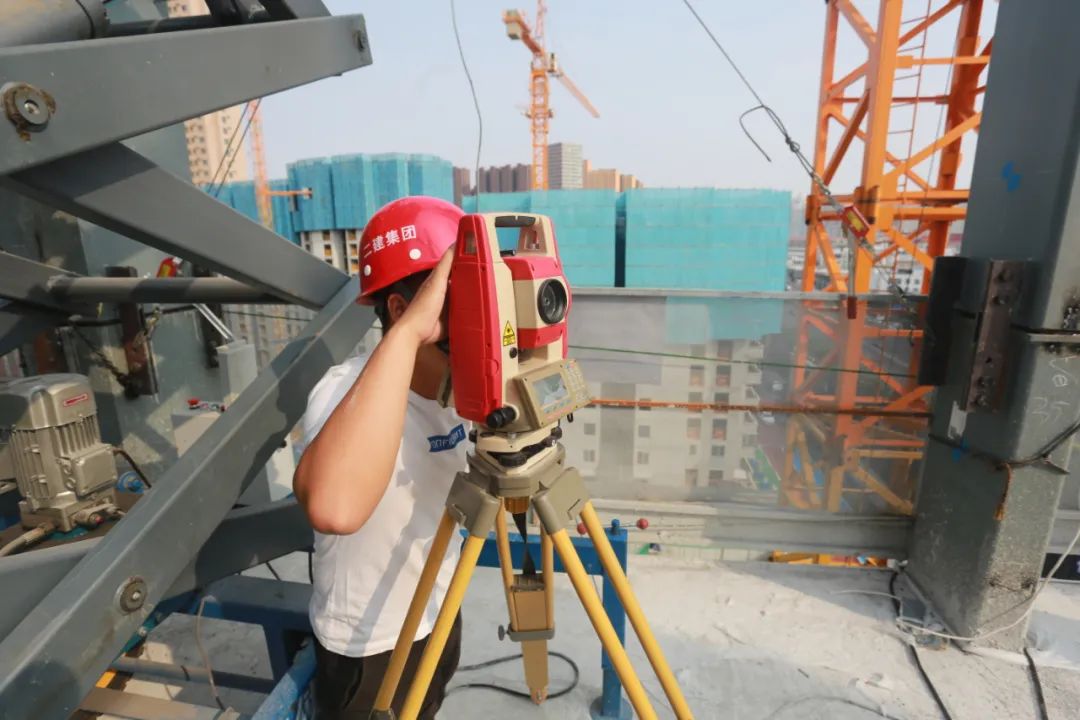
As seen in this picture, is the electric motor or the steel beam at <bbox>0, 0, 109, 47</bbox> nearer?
the steel beam at <bbox>0, 0, 109, 47</bbox>

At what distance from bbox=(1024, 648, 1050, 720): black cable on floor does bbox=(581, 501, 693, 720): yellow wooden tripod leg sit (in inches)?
82.8

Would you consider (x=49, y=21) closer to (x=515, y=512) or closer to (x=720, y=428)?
(x=515, y=512)

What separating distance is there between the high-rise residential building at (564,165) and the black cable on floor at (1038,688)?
99.8ft

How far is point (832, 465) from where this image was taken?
3488 mm

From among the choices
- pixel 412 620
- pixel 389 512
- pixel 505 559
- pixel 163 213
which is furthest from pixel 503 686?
pixel 163 213

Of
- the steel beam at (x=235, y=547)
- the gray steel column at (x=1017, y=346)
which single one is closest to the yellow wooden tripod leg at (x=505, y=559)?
the steel beam at (x=235, y=547)

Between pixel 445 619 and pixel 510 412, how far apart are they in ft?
1.79

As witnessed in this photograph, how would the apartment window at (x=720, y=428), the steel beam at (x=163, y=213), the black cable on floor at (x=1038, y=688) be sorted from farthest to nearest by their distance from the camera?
the apartment window at (x=720, y=428), the black cable on floor at (x=1038, y=688), the steel beam at (x=163, y=213)

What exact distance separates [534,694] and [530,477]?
1314 mm

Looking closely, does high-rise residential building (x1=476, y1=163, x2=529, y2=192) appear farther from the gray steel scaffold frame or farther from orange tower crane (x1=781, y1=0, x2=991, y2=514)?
the gray steel scaffold frame

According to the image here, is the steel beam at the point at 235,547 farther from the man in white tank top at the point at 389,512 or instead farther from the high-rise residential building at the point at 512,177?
the high-rise residential building at the point at 512,177

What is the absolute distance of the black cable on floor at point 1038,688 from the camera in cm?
236

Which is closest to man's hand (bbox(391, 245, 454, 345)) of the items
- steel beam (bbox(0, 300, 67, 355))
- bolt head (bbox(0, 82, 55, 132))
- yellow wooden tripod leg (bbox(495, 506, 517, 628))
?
yellow wooden tripod leg (bbox(495, 506, 517, 628))

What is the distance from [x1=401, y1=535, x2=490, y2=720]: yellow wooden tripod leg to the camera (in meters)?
1.26
